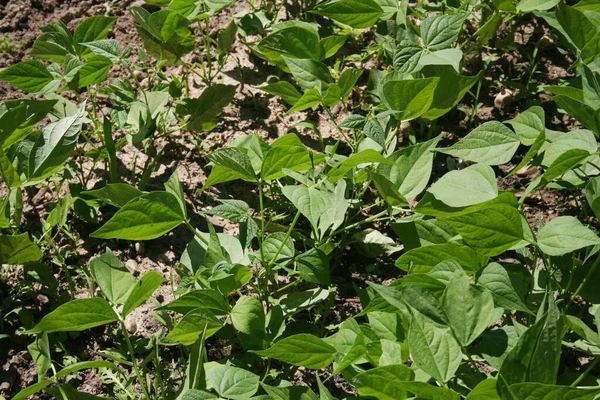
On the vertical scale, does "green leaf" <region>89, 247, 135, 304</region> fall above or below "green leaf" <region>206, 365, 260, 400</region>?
above

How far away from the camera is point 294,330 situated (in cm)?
183

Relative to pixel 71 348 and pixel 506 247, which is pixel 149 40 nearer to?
pixel 71 348

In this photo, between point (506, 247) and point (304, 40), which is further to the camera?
point (304, 40)

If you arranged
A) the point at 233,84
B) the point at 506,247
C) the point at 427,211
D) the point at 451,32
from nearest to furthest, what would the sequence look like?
the point at 506,247
the point at 427,211
the point at 451,32
the point at 233,84

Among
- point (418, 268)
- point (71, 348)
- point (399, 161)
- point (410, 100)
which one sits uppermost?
point (410, 100)

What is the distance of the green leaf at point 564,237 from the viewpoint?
4.97 ft

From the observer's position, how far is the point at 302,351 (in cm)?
151

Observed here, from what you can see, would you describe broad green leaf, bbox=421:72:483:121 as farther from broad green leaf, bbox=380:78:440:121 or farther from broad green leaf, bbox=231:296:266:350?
broad green leaf, bbox=231:296:266:350

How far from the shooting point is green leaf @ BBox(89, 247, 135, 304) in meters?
1.71

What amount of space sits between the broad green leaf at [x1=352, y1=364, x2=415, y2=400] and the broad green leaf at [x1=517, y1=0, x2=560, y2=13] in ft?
4.29

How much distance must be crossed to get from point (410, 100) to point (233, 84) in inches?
31.8

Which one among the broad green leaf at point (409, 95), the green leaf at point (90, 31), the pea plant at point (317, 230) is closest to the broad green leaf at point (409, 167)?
the pea plant at point (317, 230)

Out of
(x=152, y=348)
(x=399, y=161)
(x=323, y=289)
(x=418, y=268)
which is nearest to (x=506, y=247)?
(x=418, y=268)

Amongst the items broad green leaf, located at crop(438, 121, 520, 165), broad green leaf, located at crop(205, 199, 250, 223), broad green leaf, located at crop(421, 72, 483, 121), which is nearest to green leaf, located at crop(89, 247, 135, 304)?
broad green leaf, located at crop(205, 199, 250, 223)
